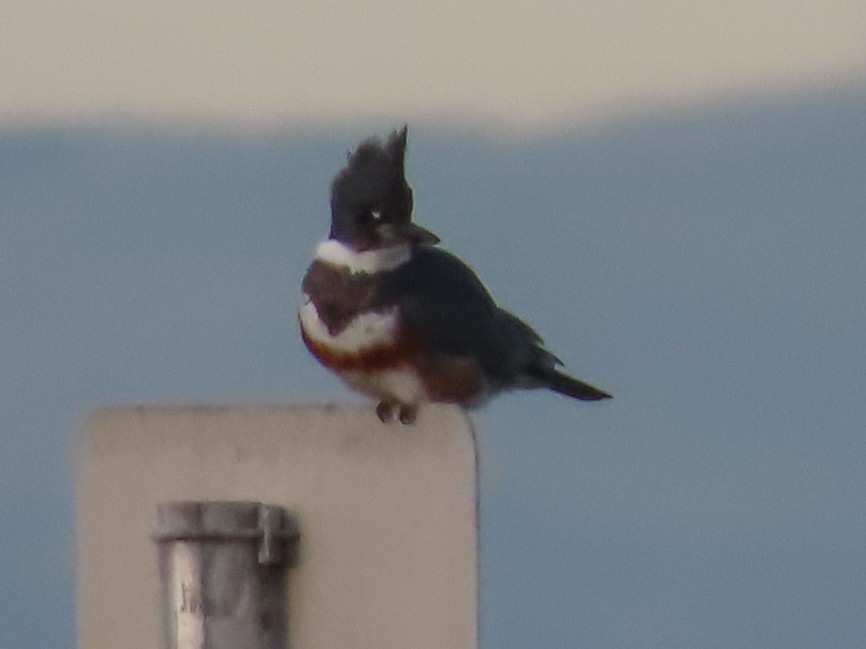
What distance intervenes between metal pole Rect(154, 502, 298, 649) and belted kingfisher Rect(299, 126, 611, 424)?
3.87 feet

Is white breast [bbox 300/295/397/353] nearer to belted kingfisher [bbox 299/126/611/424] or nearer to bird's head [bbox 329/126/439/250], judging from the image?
belted kingfisher [bbox 299/126/611/424]

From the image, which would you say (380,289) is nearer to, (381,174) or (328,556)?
(381,174)

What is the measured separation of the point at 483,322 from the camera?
2275 millimetres

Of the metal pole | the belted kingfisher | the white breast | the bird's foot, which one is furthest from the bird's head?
the metal pole

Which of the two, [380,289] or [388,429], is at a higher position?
[380,289]

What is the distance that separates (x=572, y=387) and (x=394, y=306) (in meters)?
0.41

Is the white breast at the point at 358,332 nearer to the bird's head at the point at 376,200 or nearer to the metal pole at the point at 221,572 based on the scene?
the bird's head at the point at 376,200

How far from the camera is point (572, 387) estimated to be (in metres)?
2.46

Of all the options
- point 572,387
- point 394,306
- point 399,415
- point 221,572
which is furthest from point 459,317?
point 221,572

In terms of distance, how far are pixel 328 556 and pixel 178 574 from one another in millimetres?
82

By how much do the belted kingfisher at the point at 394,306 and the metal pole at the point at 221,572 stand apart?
3.87 feet

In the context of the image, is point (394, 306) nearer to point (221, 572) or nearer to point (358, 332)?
point (358, 332)

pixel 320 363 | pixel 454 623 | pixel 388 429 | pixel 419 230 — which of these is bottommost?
pixel 454 623

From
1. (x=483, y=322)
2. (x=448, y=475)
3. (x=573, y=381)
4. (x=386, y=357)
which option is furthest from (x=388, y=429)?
(x=573, y=381)
